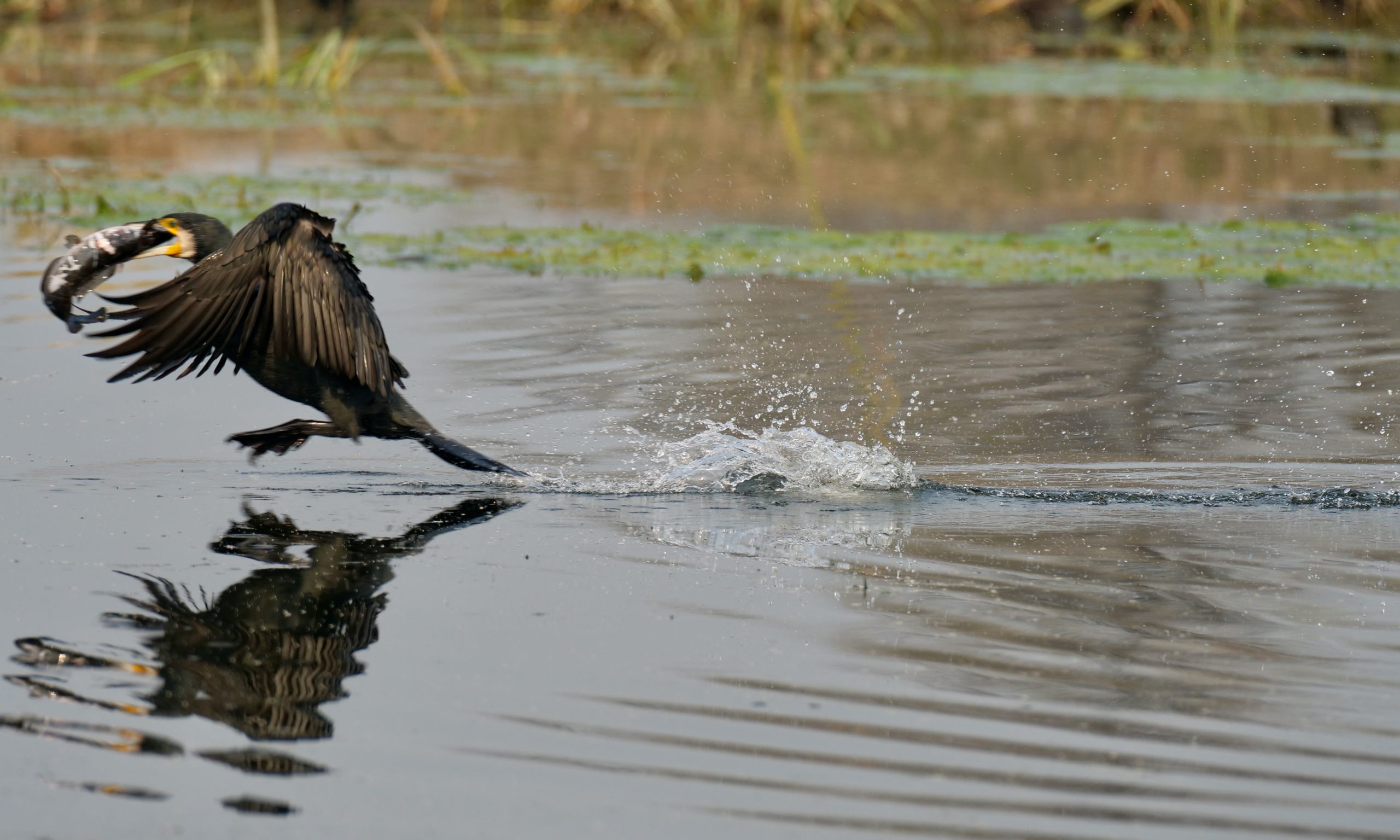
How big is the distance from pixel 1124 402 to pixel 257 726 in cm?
459

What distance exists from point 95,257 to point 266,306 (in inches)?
23.2

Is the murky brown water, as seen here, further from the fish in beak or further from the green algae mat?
the green algae mat

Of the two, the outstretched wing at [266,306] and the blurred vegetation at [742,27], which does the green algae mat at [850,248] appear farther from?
the blurred vegetation at [742,27]

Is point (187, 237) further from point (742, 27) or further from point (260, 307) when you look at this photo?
point (742, 27)

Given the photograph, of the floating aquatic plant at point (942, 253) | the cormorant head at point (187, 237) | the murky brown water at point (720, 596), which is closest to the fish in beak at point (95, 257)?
the cormorant head at point (187, 237)

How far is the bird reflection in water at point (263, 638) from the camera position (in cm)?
397

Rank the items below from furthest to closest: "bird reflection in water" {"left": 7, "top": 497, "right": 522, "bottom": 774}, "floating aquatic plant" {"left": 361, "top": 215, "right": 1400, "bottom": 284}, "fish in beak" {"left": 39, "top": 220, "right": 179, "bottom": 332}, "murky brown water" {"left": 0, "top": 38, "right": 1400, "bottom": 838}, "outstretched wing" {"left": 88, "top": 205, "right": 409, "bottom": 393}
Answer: "floating aquatic plant" {"left": 361, "top": 215, "right": 1400, "bottom": 284}, "fish in beak" {"left": 39, "top": 220, "right": 179, "bottom": 332}, "outstretched wing" {"left": 88, "top": 205, "right": 409, "bottom": 393}, "bird reflection in water" {"left": 7, "top": 497, "right": 522, "bottom": 774}, "murky brown water" {"left": 0, "top": 38, "right": 1400, "bottom": 838}

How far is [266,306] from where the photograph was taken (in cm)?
570

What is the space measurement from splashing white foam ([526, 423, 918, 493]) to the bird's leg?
720 mm

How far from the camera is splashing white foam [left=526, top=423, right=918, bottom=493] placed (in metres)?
6.21

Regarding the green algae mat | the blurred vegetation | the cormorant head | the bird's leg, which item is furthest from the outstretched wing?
the blurred vegetation

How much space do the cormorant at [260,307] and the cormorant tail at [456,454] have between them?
26 centimetres

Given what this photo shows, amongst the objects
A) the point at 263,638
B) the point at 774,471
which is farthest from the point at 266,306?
the point at 774,471

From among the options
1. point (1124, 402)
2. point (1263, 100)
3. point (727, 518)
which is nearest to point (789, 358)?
point (1124, 402)
